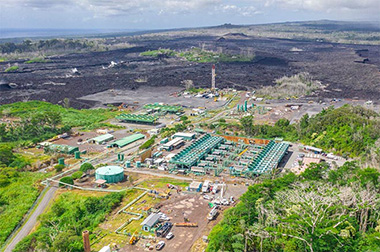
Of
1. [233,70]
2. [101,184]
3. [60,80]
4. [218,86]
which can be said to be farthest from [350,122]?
[60,80]

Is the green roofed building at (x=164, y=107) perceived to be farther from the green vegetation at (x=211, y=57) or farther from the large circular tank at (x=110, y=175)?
the green vegetation at (x=211, y=57)

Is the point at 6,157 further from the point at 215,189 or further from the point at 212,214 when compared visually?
the point at 212,214

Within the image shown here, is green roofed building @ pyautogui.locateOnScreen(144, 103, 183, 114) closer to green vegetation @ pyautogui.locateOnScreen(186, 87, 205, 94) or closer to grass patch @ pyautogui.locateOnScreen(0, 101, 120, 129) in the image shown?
grass patch @ pyautogui.locateOnScreen(0, 101, 120, 129)

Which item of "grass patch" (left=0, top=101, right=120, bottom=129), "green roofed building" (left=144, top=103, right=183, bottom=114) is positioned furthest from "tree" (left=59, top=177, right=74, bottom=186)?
"green roofed building" (left=144, top=103, right=183, bottom=114)

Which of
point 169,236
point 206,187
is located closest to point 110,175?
point 206,187

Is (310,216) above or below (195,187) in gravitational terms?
above
